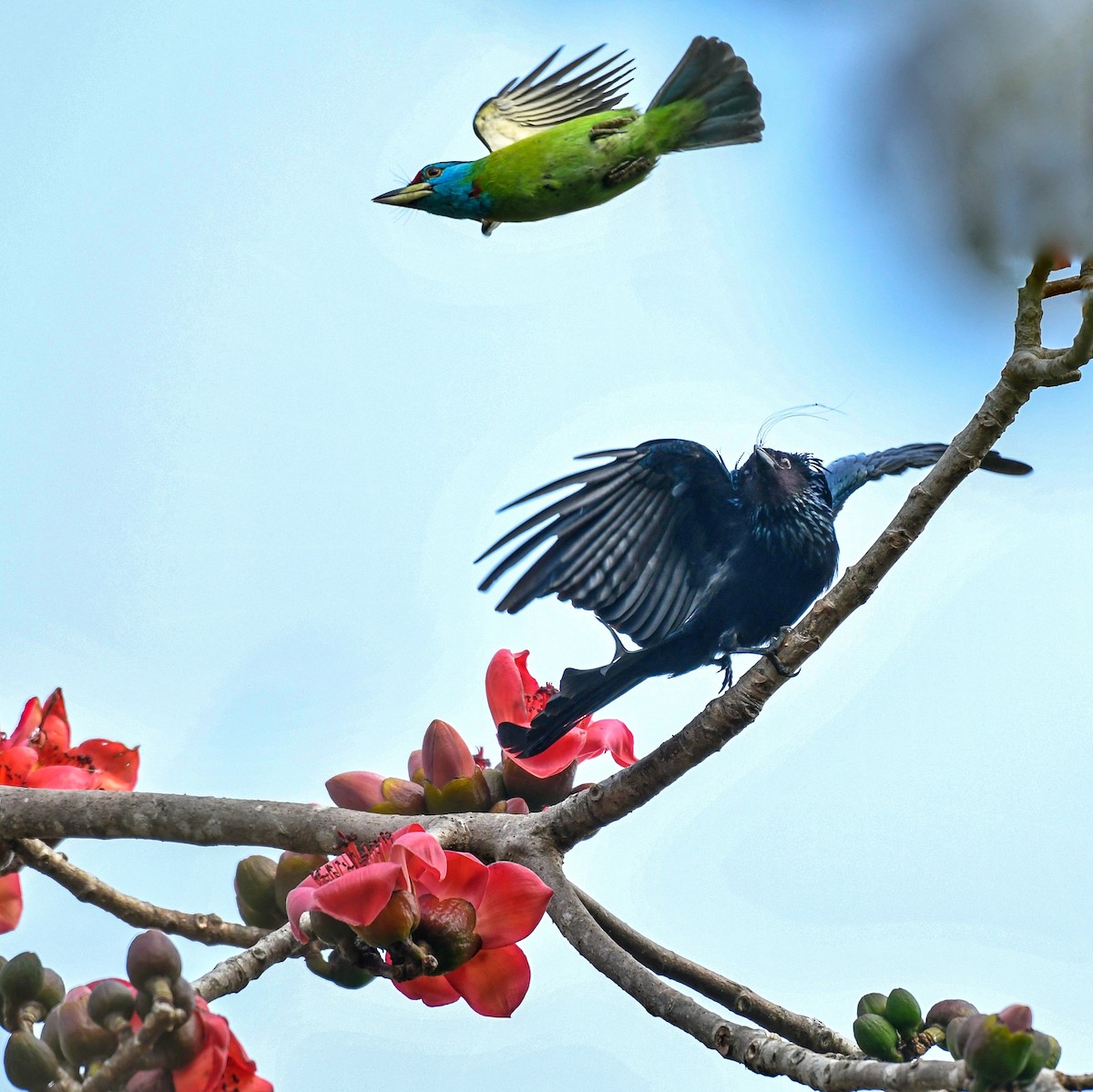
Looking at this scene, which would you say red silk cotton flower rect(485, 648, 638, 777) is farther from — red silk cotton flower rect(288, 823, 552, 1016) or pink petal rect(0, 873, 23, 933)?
pink petal rect(0, 873, 23, 933)

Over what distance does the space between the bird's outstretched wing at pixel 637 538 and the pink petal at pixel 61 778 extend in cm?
102

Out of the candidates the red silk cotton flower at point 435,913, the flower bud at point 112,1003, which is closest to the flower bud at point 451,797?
the red silk cotton flower at point 435,913

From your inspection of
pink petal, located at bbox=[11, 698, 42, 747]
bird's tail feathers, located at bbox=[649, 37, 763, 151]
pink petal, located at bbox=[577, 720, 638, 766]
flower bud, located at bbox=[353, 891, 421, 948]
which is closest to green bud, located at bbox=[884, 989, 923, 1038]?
flower bud, located at bbox=[353, 891, 421, 948]

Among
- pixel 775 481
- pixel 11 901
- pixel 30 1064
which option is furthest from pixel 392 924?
pixel 775 481

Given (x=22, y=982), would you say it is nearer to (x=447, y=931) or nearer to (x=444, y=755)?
(x=447, y=931)

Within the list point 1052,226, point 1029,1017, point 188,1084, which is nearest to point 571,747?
point 188,1084

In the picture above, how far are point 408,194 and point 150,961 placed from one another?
239 centimetres

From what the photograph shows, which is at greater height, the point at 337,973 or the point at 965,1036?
the point at 337,973

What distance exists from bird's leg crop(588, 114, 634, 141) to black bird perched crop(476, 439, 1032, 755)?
0.84 meters

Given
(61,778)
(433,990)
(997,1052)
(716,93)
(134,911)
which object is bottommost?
(997,1052)

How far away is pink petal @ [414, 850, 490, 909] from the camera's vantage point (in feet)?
7.16

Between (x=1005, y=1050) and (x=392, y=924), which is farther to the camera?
(x=392, y=924)

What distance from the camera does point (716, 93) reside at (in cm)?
362

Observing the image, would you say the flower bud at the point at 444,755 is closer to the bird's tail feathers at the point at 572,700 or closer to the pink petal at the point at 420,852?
the bird's tail feathers at the point at 572,700
